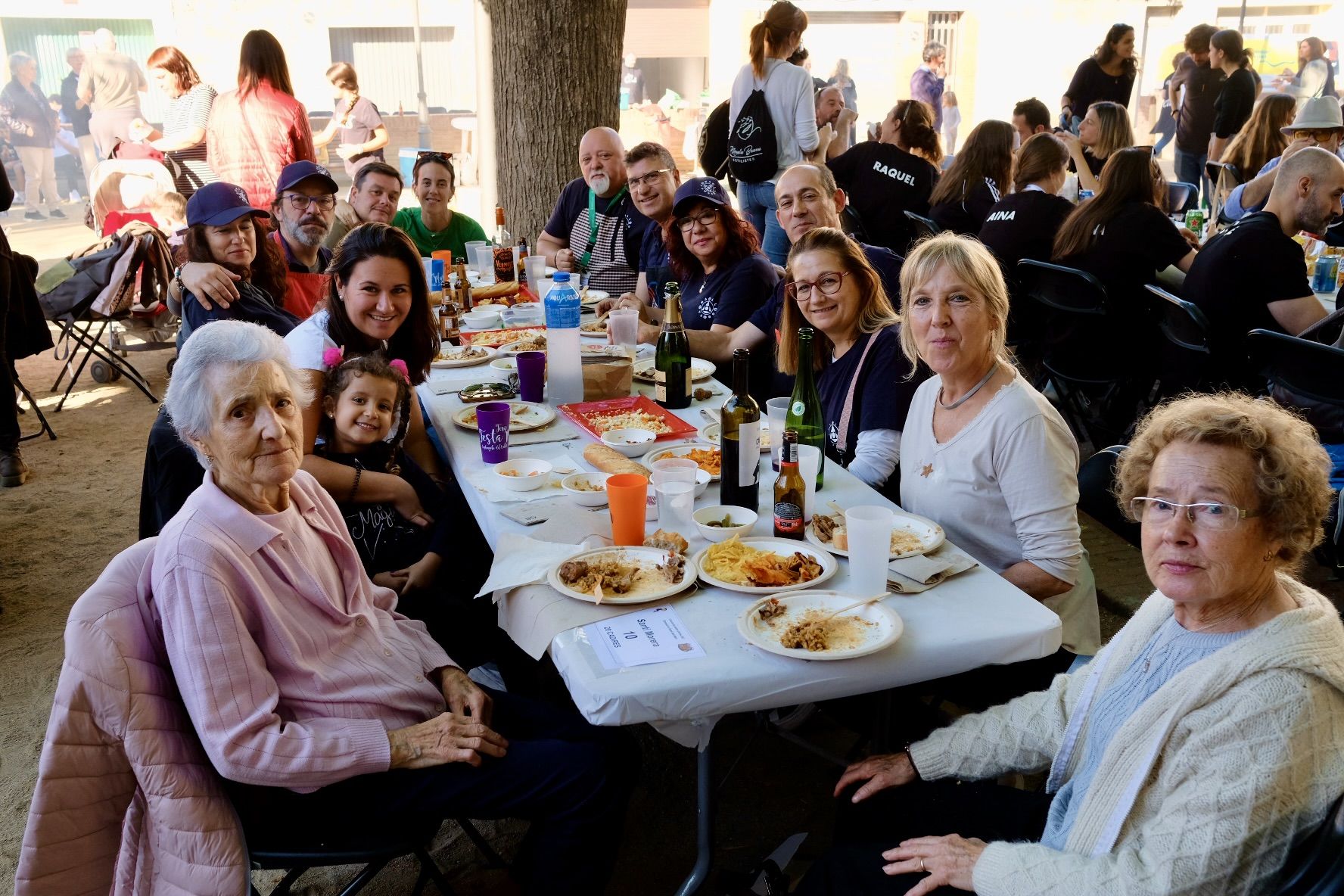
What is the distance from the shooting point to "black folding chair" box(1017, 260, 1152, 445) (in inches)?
163

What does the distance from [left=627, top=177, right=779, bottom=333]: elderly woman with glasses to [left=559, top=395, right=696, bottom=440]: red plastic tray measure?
932 mm

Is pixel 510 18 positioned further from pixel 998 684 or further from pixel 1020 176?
pixel 998 684

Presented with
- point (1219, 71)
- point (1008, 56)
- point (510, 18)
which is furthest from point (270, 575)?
point (1008, 56)

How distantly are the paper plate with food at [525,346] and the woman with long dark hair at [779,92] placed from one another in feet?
8.79

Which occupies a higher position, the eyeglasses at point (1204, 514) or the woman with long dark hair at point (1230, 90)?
the woman with long dark hair at point (1230, 90)

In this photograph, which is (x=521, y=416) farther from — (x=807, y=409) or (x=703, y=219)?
(x=703, y=219)

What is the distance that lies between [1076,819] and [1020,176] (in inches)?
169

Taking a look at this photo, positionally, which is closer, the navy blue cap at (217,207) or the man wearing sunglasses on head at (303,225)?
the navy blue cap at (217,207)

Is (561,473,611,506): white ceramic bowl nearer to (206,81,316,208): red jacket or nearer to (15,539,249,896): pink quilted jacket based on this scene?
(15,539,249,896): pink quilted jacket

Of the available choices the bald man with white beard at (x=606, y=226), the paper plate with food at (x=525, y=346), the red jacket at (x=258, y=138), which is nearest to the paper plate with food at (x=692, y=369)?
the paper plate with food at (x=525, y=346)

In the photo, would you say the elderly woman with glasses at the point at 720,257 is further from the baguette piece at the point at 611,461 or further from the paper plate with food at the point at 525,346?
the baguette piece at the point at 611,461

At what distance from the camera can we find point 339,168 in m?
13.9

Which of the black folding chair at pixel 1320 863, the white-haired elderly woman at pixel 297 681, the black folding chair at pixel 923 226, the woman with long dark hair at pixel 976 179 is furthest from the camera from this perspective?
the black folding chair at pixel 923 226

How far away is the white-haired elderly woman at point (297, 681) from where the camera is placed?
1.49 metres
